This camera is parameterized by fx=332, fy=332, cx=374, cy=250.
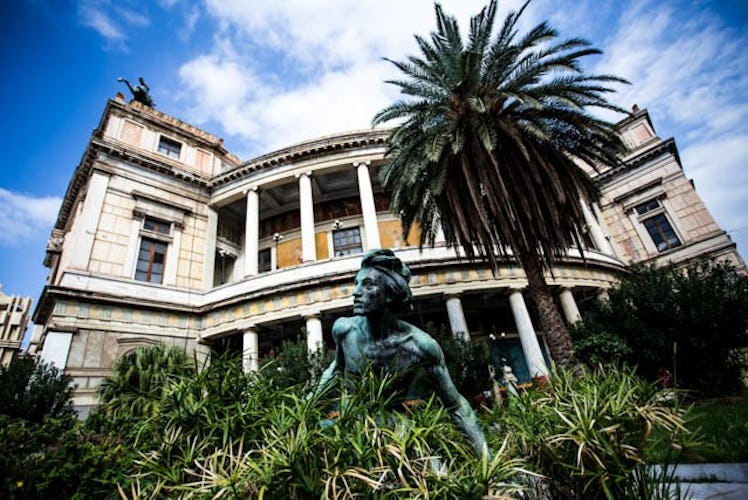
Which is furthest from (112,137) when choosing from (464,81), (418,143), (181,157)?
(464,81)

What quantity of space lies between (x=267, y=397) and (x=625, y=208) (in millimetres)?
25583

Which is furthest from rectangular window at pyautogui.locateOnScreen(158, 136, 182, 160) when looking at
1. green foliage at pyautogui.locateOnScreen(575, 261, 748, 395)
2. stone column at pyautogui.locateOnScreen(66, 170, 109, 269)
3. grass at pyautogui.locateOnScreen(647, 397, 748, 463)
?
grass at pyautogui.locateOnScreen(647, 397, 748, 463)

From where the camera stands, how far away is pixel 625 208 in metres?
21.2

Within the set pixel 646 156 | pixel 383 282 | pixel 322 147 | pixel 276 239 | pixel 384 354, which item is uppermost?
pixel 322 147

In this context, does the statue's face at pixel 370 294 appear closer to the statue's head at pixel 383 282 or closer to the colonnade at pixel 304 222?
the statue's head at pixel 383 282

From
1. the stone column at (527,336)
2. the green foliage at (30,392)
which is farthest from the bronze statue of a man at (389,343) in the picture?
the stone column at (527,336)

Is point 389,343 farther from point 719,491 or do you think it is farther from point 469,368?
point 469,368

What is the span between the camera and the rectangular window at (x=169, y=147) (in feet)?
59.1

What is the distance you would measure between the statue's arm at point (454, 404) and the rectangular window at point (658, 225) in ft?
79.2

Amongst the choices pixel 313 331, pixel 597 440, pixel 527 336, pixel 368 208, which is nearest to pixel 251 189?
pixel 368 208

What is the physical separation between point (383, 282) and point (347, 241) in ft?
54.7

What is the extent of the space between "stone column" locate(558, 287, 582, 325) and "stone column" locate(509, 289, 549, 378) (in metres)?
Answer: 2.35

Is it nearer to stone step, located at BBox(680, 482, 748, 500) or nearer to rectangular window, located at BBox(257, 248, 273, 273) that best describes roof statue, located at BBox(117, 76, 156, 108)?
rectangular window, located at BBox(257, 248, 273, 273)

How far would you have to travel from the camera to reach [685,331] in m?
10.5
